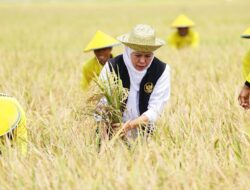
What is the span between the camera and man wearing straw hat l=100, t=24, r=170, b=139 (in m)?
3.31

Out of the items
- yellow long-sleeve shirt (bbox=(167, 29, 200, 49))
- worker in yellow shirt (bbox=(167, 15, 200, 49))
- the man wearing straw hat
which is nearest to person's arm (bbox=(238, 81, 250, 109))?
the man wearing straw hat

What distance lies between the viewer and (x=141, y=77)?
11.2ft

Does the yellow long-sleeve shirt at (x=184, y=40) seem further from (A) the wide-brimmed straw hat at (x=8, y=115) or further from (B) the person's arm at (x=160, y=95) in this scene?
(A) the wide-brimmed straw hat at (x=8, y=115)

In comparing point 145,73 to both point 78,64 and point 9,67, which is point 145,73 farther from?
point 78,64

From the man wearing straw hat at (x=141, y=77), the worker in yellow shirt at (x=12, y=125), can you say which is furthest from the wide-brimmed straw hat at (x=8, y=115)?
the man wearing straw hat at (x=141, y=77)

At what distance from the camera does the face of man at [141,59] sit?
3.32m

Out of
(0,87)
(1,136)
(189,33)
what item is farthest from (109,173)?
(189,33)

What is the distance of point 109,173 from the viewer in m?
2.46

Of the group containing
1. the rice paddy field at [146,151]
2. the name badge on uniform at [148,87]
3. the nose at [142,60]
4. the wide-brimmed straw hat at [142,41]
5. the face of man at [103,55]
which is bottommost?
the rice paddy field at [146,151]

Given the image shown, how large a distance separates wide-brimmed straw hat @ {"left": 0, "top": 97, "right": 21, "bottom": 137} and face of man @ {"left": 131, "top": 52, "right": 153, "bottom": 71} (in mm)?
750

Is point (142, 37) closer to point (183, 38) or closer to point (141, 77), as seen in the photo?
point (141, 77)

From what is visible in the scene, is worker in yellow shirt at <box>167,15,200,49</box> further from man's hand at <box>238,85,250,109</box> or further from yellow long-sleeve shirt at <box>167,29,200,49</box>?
man's hand at <box>238,85,250,109</box>

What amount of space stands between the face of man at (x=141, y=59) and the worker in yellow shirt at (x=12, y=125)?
74cm

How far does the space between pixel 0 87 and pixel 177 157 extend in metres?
2.87
